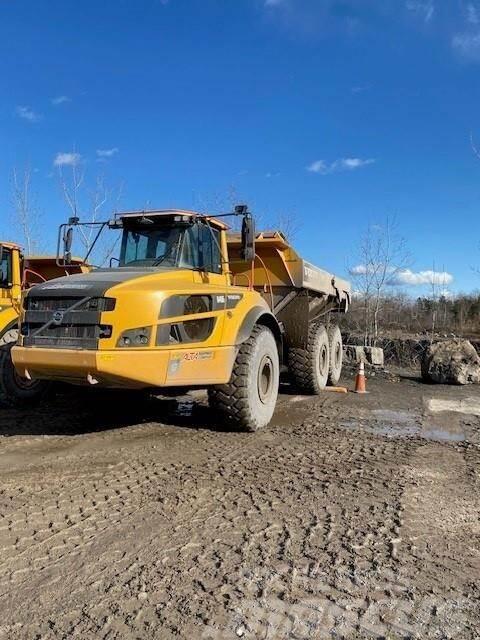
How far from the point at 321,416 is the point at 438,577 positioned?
456 centimetres

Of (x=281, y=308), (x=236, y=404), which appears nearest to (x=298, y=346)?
(x=281, y=308)

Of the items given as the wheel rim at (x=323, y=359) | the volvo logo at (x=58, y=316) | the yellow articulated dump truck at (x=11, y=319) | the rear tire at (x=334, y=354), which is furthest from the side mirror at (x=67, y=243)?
the rear tire at (x=334, y=354)

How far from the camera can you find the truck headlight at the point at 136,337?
5.18m

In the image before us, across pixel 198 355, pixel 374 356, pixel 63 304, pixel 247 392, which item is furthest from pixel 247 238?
pixel 374 356

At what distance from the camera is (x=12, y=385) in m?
7.64

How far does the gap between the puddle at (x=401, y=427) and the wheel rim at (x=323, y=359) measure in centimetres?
218

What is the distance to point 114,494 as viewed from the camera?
13.7 ft

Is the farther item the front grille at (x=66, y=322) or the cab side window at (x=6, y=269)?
the cab side window at (x=6, y=269)

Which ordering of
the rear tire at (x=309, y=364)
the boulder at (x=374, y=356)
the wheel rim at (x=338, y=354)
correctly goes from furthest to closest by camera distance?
the boulder at (x=374, y=356), the wheel rim at (x=338, y=354), the rear tire at (x=309, y=364)

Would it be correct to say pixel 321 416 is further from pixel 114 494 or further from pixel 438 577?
pixel 438 577

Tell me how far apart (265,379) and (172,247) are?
2.00 meters

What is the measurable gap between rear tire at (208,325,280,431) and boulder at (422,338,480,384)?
6271mm

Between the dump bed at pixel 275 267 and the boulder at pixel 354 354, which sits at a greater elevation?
the dump bed at pixel 275 267

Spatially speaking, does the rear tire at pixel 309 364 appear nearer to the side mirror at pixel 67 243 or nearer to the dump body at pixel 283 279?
the dump body at pixel 283 279
